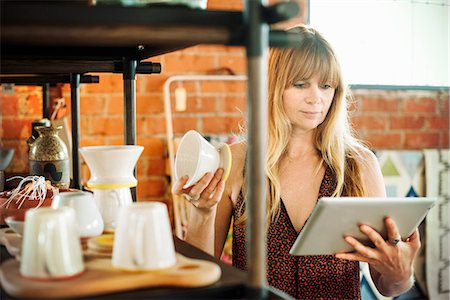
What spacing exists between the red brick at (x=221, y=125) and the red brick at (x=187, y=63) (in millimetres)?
212

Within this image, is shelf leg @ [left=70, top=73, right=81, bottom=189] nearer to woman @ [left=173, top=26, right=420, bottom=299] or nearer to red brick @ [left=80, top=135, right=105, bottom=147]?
woman @ [left=173, top=26, right=420, bottom=299]

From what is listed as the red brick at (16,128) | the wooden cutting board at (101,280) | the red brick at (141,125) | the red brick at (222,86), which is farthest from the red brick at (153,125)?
the wooden cutting board at (101,280)

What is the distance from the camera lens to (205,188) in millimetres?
1254

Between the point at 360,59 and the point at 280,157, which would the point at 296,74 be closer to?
the point at 280,157

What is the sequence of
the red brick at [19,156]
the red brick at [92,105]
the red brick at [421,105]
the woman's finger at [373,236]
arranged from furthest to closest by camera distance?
the red brick at [421,105] → the red brick at [92,105] → the red brick at [19,156] → the woman's finger at [373,236]

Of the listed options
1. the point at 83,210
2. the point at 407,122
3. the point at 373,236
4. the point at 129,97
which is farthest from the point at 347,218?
the point at 407,122

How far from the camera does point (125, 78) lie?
1.21 meters

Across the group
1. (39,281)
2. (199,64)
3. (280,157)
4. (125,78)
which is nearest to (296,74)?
(280,157)

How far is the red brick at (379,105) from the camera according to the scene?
3.04 metres

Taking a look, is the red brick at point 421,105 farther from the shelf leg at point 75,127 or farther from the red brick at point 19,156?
the shelf leg at point 75,127

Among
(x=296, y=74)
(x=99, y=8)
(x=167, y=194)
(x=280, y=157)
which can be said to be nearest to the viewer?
(x=99, y=8)

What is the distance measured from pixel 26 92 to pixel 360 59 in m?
1.55

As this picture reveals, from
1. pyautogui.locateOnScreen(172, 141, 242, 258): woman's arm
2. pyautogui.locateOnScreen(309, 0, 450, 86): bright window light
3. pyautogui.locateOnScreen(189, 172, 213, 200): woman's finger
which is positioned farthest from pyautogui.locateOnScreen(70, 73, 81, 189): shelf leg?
pyautogui.locateOnScreen(309, 0, 450, 86): bright window light

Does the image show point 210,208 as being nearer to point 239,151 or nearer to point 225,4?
point 239,151
